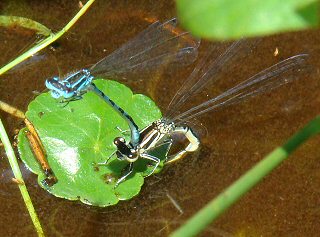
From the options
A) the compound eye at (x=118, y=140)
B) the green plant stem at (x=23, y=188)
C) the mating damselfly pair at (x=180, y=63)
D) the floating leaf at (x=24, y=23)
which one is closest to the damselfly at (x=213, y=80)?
the mating damselfly pair at (x=180, y=63)

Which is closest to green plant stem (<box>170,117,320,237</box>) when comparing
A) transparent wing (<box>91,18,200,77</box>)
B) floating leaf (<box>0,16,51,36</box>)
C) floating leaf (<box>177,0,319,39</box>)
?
floating leaf (<box>177,0,319,39</box>)

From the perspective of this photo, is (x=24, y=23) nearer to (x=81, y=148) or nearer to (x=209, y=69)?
(x=81, y=148)

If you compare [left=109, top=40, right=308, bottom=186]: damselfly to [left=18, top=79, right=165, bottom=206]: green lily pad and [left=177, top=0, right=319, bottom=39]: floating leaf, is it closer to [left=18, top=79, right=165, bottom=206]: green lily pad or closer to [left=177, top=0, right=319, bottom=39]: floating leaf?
[left=18, top=79, right=165, bottom=206]: green lily pad

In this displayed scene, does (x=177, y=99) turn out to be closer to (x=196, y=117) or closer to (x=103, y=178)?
(x=196, y=117)

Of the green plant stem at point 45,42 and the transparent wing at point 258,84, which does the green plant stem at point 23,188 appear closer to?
the green plant stem at point 45,42

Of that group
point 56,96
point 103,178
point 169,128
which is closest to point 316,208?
point 169,128

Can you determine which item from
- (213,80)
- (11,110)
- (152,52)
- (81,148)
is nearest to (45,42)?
(11,110)

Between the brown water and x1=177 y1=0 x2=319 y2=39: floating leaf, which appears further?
the brown water
